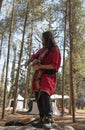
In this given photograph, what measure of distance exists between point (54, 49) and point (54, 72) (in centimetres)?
32

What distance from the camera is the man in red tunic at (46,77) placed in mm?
4426

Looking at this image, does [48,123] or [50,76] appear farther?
[50,76]

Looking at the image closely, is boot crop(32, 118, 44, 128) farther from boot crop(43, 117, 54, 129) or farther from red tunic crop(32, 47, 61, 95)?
red tunic crop(32, 47, 61, 95)

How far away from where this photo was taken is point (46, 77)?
4477mm

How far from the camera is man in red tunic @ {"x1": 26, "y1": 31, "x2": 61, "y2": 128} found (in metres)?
4.43

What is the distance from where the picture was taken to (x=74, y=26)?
59.7 feet

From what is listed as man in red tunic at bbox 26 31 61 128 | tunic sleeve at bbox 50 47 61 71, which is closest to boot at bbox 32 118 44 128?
man in red tunic at bbox 26 31 61 128

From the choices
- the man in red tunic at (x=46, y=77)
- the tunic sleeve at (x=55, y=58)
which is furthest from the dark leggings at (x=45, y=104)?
the tunic sleeve at (x=55, y=58)

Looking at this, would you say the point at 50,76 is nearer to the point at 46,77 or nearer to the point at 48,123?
the point at 46,77

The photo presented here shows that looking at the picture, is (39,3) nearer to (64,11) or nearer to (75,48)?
(64,11)

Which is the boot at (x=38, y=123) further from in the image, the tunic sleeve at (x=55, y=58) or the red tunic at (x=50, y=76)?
the tunic sleeve at (x=55, y=58)

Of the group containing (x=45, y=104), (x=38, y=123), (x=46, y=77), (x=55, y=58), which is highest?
(x=55, y=58)

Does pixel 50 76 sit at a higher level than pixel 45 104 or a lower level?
Answer: higher

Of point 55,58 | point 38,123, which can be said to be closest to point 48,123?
point 38,123
